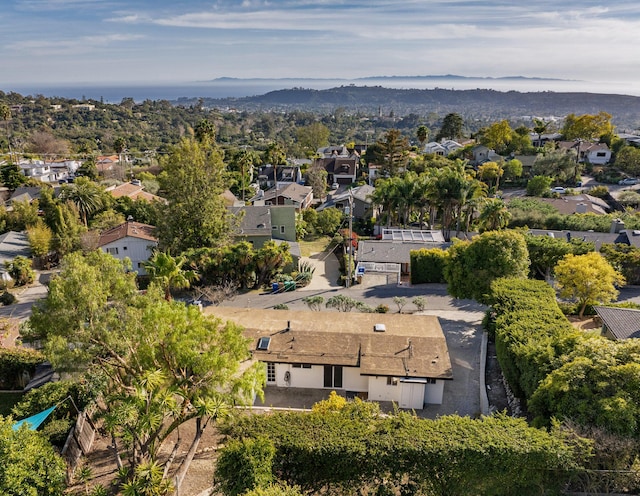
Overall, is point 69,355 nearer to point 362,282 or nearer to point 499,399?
point 499,399

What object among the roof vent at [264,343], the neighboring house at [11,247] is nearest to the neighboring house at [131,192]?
the neighboring house at [11,247]

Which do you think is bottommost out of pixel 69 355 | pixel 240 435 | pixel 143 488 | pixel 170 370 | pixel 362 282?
pixel 362 282

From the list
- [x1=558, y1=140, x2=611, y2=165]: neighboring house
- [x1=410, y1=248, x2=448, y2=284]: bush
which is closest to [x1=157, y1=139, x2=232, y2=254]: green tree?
[x1=410, y1=248, x2=448, y2=284]: bush

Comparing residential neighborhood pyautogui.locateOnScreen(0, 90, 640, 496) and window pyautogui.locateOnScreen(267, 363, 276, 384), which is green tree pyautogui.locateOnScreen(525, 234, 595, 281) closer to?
residential neighborhood pyautogui.locateOnScreen(0, 90, 640, 496)

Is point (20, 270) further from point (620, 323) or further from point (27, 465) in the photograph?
point (620, 323)

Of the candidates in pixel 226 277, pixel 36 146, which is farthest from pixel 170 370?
pixel 36 146

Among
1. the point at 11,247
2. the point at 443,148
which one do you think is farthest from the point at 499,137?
the point at 11,247

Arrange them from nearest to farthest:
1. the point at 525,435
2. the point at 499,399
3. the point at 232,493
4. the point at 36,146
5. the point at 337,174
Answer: the point at 232,493, the point at 525,435, the point at 499,399, the point at 337,174, the point at 36,146
